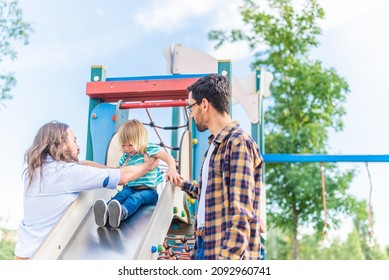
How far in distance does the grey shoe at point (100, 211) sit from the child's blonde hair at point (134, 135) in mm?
541

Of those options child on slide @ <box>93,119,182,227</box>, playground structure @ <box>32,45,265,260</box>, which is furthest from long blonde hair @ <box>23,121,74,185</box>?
child on slide @ <box>93,119,182,227</box>

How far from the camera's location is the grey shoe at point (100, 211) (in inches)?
134

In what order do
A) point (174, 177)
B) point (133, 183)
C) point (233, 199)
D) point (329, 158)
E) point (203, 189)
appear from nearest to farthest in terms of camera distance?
point (233, 199) → point (203, 189) → point (174, 177) → point (133, 183) → point (329, 158)

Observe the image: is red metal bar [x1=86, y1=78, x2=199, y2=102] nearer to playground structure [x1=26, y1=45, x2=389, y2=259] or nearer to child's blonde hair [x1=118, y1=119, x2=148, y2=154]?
playground structure [x1=26, y1=45, x2=389, y2=259]

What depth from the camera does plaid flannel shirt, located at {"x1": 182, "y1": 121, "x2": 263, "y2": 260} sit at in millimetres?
1960

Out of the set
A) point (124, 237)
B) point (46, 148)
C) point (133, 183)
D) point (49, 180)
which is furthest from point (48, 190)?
point (133, 183)

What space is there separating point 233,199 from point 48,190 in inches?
56.9

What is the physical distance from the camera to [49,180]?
9.91 ft

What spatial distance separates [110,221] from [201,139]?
156 cm

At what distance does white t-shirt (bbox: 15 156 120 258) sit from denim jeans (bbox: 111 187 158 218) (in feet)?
1.85

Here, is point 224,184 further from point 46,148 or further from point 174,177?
point 46,148

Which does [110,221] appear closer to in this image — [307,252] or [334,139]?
[334,139]

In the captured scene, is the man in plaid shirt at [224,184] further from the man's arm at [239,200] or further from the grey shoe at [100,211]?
the grey shoe at [100,211]

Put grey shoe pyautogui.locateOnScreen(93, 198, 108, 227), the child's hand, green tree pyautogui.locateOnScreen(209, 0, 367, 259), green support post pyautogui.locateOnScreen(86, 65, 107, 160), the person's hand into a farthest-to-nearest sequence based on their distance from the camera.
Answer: green tree pyautogui.locateOnScreen(209, 0, 367, 259) < green support post pyautogui.locateOnScreen(86, 65, 107, 160) < the person's hand < grey shoe pyautogui.locateOnScreen(93, 198, 108, 227) < the child's hand
